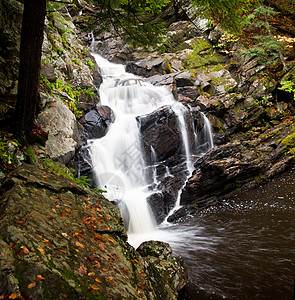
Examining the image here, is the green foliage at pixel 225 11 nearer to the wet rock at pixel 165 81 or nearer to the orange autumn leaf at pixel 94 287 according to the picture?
the orange autumn leaf at pixel 94 287

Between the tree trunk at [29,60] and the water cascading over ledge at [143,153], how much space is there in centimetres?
519

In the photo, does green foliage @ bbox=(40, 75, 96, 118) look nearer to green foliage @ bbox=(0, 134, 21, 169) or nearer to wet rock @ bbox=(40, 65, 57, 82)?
wet rock @ bbox=(40, 65, 57, 82)

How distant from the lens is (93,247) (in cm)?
243

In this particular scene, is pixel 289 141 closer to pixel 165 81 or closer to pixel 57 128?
pixel 165 81

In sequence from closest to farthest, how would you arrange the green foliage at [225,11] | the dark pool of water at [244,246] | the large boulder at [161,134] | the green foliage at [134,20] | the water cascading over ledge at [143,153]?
1. the green foliage at [225,11]
2. the dark pool of water at [244,246]
3. the green foliage at [134,20]
4. the water cascading over ledge at [143,153]
5. the large boulder at [161,134]

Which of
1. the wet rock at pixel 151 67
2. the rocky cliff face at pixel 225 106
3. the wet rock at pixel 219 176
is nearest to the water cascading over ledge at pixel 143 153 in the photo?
the rocky cliff face at pixel 225 106

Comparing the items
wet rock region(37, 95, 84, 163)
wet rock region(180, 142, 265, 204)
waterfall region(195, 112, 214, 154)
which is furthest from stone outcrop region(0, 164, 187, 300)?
waterfall region(195, 112, 214, 154)

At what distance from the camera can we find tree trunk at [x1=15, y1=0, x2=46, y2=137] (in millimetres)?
3297

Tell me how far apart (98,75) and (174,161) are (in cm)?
753

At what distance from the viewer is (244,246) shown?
5.47m

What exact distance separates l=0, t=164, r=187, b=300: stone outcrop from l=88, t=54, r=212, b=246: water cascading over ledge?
4797mm

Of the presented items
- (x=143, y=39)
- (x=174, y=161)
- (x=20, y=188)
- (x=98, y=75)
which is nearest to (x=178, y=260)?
(x=20, y=188)

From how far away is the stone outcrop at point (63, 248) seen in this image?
1.57 meters

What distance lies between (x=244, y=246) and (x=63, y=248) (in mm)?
5103
